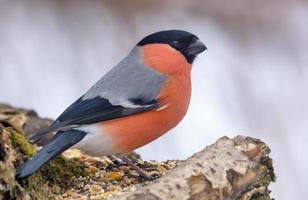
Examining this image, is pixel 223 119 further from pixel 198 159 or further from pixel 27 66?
pixel 198 159

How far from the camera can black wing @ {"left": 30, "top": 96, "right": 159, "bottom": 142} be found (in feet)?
6.53

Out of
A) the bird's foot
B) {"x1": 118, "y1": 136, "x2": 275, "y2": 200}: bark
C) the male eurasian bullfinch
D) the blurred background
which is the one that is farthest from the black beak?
the blurred background

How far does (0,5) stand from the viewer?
13.0 ft

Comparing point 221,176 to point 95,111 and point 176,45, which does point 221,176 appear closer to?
point 95,111

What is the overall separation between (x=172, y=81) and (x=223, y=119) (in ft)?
3.88

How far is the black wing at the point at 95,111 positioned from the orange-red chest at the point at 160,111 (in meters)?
0.01

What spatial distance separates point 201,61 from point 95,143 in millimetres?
1725

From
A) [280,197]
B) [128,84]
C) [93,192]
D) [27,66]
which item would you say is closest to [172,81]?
[128,84]

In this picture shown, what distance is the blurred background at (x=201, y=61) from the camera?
10.9ft

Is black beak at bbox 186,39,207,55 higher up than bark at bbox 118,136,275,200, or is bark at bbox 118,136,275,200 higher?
black beak at bbox 186,39,207,55

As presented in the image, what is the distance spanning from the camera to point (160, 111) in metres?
2.11

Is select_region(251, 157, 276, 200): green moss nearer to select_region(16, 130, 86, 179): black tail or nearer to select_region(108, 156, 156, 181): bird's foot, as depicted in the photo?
select_region(108, 156, 156, 181): bird's foot

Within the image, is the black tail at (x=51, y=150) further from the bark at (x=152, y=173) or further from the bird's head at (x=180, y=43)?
the bird's head at (x=180, y=43)

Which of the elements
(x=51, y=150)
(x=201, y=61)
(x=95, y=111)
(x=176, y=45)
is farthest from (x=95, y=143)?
(x=201, y=61)
